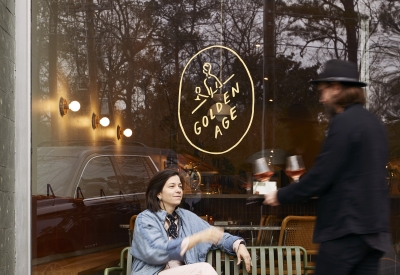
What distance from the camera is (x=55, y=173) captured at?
5.69m

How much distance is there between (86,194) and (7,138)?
2.15 m

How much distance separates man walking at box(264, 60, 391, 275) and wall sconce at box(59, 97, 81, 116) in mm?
3642

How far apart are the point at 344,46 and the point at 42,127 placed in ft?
15.2

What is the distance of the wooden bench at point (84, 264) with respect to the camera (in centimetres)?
560

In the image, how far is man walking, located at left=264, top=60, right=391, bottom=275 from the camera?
293 centimetres

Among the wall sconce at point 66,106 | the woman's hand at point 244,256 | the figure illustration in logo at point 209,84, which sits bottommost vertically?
the woman's hand at point 244,256

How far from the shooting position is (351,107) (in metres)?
3.09

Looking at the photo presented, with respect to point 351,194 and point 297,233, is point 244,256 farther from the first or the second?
point 297,233

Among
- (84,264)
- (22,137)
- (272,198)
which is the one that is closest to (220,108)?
(84,264)

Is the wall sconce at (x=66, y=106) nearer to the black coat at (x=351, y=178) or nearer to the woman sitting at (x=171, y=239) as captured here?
the woman sitting at (x=171, y=239)

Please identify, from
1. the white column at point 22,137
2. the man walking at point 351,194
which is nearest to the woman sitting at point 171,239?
the white column at point 22,137

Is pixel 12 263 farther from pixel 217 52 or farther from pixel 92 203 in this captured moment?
pixel 217 52

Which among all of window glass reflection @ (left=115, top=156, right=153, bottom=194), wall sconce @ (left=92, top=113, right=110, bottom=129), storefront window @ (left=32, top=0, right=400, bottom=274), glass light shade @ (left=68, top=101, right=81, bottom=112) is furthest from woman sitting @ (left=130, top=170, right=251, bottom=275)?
wall sconce @ (left=92, top=113, right=110, bottom=129)

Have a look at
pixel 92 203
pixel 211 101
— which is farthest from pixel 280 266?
pixel 211 101
